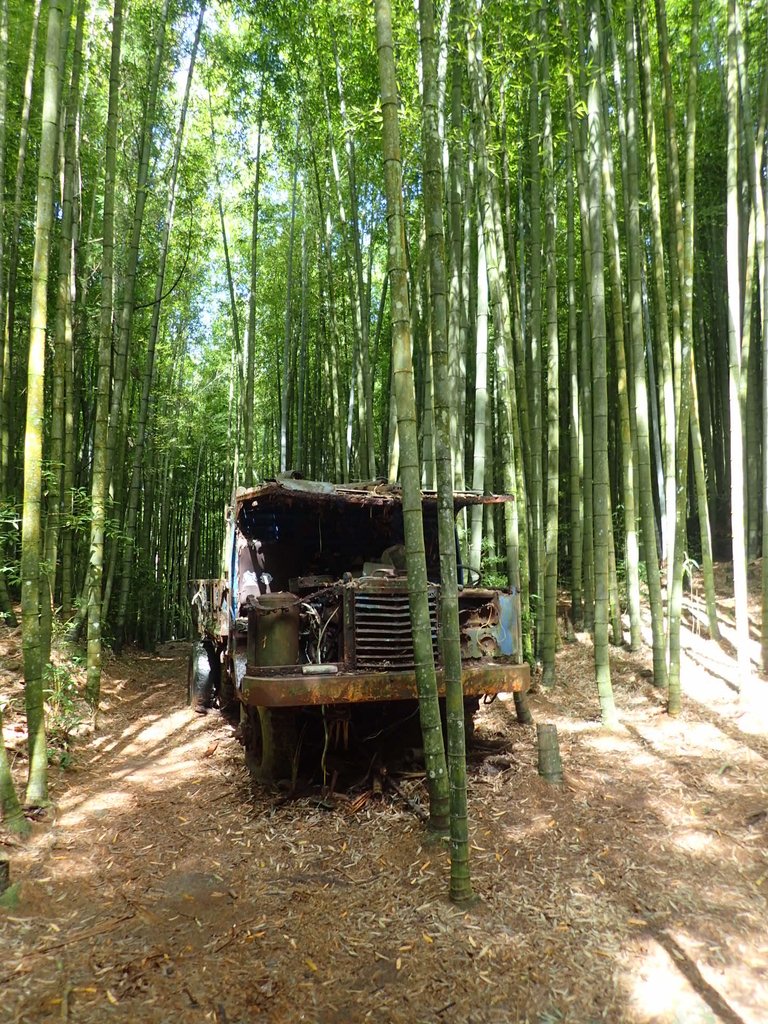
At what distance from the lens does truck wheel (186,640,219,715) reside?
5.60 meters

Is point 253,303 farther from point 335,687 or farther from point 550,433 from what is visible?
point 335,687

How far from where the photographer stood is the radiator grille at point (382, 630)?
3.44 meters

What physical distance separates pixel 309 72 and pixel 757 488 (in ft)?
22.8

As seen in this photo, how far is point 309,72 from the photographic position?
7.42 m

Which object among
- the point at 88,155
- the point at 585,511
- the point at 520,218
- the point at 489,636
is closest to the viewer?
the point at 489,636

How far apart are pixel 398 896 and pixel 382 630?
129 centimetres

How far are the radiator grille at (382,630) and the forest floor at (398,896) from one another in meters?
0.68

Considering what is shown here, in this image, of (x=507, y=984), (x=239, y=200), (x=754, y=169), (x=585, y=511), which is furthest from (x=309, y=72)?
(x=507, y=984)

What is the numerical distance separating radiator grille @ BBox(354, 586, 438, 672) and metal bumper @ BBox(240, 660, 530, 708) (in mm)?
120

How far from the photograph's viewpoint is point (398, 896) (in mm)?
2504

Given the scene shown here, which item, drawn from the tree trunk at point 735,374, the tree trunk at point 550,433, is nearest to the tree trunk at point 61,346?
the tree trunk at point 550,433

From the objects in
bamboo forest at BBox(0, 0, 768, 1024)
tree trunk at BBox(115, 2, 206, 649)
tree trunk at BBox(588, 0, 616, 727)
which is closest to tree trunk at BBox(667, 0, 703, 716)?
bamboo forest at BBox(0, 0, 768, 1024)

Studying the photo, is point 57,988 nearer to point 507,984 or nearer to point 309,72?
point 507,984

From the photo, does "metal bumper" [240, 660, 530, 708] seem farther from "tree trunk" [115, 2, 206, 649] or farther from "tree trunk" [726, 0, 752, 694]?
"tree trunk" [115, 2, 206, 649]
